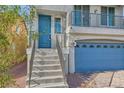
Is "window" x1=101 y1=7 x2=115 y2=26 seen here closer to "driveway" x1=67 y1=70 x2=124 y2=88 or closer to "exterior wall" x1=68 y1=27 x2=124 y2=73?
"exterior wall" x1=68 y1=27 x2=124 y2=73

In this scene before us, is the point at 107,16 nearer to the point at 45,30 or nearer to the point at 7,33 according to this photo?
the point at 45,30

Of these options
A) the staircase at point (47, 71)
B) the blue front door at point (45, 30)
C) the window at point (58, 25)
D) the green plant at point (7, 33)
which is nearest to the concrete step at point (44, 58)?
the staircase at point (47, 71)

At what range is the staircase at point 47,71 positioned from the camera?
27.4 feet

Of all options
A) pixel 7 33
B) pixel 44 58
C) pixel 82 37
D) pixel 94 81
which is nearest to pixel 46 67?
pixel 44 58

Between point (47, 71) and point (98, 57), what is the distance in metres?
4.94

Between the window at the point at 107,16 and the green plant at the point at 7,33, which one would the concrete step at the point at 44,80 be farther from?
the window at the point at 107,16

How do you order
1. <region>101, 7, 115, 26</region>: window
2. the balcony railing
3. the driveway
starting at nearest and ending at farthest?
the driveway
the balcony railing
<region>101, 7, 115, 26</region>: window

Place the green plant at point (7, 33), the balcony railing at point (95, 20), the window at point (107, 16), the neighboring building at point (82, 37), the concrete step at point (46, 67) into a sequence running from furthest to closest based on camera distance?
1. the window at point (107, 16)
2. the balcony railing at point (95, 20)
3. the neighboring building at point (82, 37)
4. the concrete step at point (46, 67)
5. the green plant at point (7, 33)

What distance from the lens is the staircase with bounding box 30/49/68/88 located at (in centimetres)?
835

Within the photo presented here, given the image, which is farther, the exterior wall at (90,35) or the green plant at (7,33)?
the exterior wall at (90,35)

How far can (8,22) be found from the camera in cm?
339

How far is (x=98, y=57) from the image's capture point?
42.9ft

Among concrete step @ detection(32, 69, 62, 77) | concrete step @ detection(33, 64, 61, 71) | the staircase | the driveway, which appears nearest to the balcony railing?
the staircase

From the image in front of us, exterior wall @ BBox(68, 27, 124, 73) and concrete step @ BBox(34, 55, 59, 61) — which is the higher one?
exterior wall @ BBox(68, 27, 124, 73)
